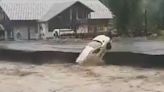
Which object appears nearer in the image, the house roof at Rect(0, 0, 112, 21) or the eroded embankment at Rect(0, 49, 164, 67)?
the eroded embankment at Rect(0, 49, 164, 67)

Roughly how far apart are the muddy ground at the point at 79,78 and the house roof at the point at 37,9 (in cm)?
2938

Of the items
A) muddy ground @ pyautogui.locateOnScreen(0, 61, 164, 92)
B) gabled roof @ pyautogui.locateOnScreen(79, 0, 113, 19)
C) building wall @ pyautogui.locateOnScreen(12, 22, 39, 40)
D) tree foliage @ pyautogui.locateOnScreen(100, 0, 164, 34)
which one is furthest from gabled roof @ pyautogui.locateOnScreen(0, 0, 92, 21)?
muddy ground @ pyautogui.locateOnScreen(0, 61, 164, 92)

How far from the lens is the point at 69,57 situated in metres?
15.5

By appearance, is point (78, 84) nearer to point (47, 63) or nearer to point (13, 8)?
point (47, 63)

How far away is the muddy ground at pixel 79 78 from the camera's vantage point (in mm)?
10391

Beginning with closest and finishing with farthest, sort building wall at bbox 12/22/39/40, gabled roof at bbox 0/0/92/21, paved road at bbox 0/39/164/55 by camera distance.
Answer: paved road at bbox 0/39/164/55, gabled roof at bbox 0/0/92/21, building wall at bbox 12/22/39/40

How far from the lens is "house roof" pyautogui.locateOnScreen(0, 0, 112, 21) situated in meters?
44.2

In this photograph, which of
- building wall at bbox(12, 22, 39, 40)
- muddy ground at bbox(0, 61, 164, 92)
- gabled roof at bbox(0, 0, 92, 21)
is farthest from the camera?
building wall at bbox(12, 22, 39, 40)

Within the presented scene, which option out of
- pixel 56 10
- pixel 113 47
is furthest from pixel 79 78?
pixel 56 10

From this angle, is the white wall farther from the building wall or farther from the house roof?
the house roof

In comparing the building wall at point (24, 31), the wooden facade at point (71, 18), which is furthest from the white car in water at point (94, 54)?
the building wall at point (24, 31)

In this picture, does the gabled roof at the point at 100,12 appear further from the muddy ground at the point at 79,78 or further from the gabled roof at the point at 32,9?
the muddy ground at the point at 79,78

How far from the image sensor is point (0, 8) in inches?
1945

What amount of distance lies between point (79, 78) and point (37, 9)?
35521 mm
